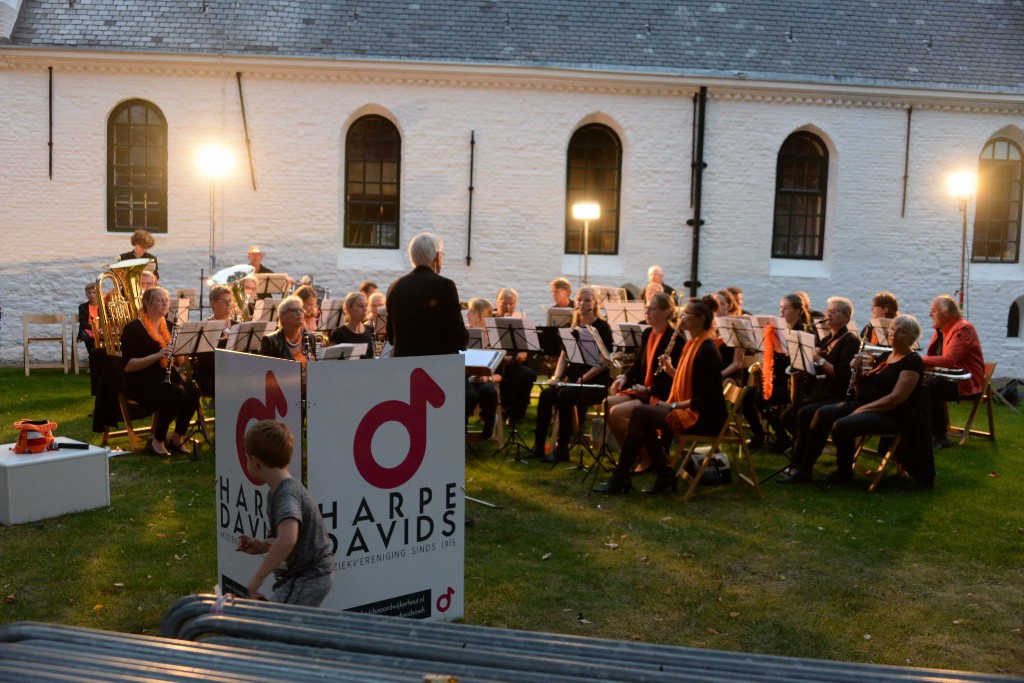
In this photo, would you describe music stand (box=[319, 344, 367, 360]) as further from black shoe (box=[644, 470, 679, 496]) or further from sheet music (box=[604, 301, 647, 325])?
sheet music (box=[604, 301, 647, 325])

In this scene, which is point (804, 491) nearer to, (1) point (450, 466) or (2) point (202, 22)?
(1) point (450, 466)

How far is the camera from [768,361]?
11.0 meters

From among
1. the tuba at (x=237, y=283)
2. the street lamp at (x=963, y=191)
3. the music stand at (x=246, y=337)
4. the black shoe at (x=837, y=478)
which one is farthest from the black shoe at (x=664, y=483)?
the street lamp at (x=963, y=191)

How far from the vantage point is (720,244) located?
63.1ft

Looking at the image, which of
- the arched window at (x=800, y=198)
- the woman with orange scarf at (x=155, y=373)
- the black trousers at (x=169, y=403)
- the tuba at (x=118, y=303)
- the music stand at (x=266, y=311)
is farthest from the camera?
the arched window at (x=800, y=198)

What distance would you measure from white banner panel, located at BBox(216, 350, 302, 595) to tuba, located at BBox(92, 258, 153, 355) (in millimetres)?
5531

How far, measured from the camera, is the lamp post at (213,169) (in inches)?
689

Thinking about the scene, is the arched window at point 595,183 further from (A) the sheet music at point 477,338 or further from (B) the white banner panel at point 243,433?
(B) the white banner panel at point 243,433

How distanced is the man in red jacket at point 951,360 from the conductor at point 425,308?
647cm

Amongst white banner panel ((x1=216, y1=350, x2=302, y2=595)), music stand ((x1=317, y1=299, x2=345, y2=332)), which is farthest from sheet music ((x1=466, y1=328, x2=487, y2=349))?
white banner panel ((x1=216, y1=350, x2=302, y2=595))

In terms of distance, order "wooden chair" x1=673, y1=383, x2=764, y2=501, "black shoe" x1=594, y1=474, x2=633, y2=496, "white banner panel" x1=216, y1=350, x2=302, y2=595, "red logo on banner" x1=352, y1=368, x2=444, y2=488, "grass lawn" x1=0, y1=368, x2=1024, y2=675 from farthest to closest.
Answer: "black shoe" x1=594, y1=474, x2=633, y2=496 → "wooden chair" x1=673, y1=383, x2=764, y2=501 → "grass lawn" x1=0, y1=368, x2=1024, y2=675 → "red logo on banner" x1=352, y1=368, x2=444, y2=488 → "white banner panel" x1=216, y1=350, x2=302, y2=595

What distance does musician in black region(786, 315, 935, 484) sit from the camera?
29.1 feet

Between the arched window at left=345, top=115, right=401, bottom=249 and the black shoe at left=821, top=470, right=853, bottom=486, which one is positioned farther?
the arched window at left=345, top=115, right=401, bottom=249

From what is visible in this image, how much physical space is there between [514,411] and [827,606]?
5576 mm
